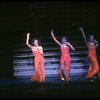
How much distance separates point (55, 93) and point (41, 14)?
15.0 feet

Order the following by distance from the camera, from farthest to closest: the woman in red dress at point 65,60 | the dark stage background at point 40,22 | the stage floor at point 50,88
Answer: the dark stage background at point 40,22 → the woman in red dress at point 65,60 → the stage floor at point 50,88

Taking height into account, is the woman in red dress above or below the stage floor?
above

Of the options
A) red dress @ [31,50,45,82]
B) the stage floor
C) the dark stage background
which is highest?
the dark stage background

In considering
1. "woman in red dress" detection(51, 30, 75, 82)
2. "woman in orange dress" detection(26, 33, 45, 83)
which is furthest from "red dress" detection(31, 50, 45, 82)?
"woman in red dress" detection(51, 30, 75, 82)

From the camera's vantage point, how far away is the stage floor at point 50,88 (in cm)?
1145

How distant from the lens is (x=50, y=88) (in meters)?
12.8

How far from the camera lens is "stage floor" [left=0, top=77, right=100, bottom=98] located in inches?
451

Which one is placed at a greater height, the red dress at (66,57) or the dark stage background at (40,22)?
the dark stage background at (40,22)

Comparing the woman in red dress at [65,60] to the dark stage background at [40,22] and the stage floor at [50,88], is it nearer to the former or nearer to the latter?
the stage floor at [50,88]

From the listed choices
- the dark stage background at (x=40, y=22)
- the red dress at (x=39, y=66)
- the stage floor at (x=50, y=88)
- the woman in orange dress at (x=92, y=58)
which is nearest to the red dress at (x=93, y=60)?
the woman in orange dress at (x=92, y=58)

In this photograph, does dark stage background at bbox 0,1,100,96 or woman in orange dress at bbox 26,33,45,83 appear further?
dark stage background at bbox 0,1,100,96

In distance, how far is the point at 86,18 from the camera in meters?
15.8

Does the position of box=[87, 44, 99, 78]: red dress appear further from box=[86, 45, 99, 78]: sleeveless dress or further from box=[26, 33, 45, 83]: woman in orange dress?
box=[26, 33, 45, 83]: woman in orange dress

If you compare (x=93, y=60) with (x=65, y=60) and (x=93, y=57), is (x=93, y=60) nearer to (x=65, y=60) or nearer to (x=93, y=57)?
(x=93, y=57)
